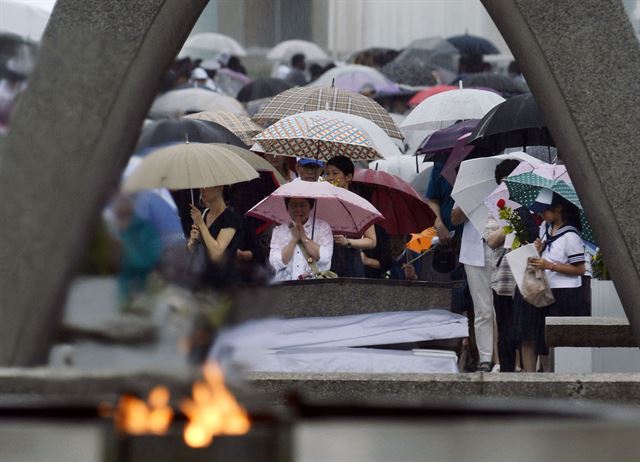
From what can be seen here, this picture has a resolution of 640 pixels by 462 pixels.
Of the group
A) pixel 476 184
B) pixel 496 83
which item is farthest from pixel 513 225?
pixel 496 83

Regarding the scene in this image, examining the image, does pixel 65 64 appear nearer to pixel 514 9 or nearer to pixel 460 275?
pixel 514 9

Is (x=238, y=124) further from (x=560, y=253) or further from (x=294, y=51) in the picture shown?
(x=294, y=51)

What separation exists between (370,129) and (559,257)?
8.38ft

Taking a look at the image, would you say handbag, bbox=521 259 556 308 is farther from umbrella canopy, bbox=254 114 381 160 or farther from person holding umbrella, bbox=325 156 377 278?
umbrella canopy, bbox=254 114 381 160

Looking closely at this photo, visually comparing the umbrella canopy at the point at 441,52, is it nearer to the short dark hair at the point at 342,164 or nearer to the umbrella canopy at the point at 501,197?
the umbrella canopy at the point at 501,197

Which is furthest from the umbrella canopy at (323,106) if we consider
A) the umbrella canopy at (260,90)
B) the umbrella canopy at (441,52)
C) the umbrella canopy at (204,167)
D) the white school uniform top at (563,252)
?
the umbrella canopy at (441,52)

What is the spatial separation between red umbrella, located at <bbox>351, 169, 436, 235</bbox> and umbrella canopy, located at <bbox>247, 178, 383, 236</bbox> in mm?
1004

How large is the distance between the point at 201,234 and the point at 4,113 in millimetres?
3558

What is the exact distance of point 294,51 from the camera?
30.2 metres

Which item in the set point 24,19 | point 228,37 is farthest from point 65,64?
point 228,37

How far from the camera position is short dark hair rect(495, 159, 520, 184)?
37.3 ft

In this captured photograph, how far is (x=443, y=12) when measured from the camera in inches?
1455

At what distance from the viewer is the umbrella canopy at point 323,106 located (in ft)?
43.3

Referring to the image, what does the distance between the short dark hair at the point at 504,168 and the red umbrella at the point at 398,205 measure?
29.3 inches
